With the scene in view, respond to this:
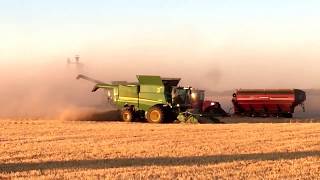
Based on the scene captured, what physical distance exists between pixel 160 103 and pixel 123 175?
68.0 feet

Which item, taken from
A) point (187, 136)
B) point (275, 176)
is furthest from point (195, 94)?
point (275, 176)

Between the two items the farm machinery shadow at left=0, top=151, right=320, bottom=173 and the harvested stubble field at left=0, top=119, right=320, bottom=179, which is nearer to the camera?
the harvested stubble field at left=0, top=119, right=320, bottom=179

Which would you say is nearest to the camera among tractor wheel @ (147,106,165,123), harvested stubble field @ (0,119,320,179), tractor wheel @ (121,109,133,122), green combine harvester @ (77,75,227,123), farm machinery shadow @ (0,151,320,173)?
harvested stubble field @ (0,119,320,179)

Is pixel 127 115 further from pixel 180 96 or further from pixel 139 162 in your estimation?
pixel 139 162

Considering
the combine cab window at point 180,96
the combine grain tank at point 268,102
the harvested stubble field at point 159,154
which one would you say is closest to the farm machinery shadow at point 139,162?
the harvested stubble field at point 159,154

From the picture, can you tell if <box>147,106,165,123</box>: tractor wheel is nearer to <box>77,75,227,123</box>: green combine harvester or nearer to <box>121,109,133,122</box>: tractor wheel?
<box>77,75,227,123</box>: green combine harvester

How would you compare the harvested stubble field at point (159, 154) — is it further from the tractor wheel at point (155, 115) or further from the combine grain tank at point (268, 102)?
the combine grain tank at point (268, 102)

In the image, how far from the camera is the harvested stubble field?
13.2 meters

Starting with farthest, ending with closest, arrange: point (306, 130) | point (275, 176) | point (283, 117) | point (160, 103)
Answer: point (283, 117) → point (160, 103) → point (306, 130) → point (275, 176)

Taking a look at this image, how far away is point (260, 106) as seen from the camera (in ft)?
136

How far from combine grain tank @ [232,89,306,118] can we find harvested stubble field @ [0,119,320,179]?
16.6 metres

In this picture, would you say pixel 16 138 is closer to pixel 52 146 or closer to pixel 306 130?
pixel 52 146

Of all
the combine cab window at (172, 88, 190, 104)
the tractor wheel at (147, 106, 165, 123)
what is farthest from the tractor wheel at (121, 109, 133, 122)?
the combine cab window at (172, 88, 190, 104)

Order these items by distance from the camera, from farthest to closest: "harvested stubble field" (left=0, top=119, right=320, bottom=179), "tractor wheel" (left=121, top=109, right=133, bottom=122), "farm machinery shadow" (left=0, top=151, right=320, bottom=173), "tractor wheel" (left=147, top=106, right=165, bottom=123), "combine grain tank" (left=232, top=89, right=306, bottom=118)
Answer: "combine grain tank" (left=232, top=89, right=306, bottom=118) → "tractor wheel" (left=121, top=109, right=133, bottom=122) → "tractor wheel" (left=147, top=106, right=165, bottom=123) → "farm machinery shadow" (left=0, top=151, right=320, bottom=173) → "harvested stubble field" (left=0, top=119, right=320, bottom=179)
